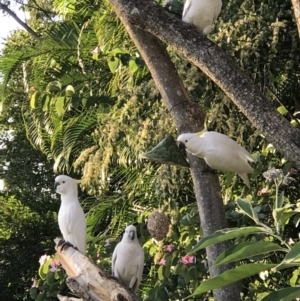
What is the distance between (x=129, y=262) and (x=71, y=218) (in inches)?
6.7

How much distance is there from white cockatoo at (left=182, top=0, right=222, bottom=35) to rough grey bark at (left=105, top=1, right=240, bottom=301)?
120mm

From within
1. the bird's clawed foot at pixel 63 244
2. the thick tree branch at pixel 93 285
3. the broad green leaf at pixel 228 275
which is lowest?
the broad green leaf at pixel 228 275

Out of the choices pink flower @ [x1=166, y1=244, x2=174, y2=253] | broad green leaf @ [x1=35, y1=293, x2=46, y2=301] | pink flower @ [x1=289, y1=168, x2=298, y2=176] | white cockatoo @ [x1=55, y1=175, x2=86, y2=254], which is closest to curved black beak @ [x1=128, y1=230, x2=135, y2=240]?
white cockatoo @ [x1=55, y1=175, x2=86, y2=254]

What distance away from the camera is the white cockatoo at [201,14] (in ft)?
3.65

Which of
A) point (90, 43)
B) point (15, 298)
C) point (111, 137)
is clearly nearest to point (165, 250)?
point (111, 137)

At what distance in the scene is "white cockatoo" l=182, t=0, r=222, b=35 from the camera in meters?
1.11

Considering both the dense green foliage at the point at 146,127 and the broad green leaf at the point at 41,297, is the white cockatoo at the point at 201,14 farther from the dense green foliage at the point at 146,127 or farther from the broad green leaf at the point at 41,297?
the broad green leaf at the point at 41,297

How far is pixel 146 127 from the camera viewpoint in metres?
1.65

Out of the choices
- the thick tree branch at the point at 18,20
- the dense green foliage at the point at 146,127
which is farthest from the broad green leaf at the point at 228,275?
the thick tree branch at the point at 18,20

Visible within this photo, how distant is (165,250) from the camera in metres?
1.64

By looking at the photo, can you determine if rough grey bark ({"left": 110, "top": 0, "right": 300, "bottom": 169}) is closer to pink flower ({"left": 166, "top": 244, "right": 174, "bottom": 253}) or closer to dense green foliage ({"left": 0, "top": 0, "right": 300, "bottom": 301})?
dense green foliage ({"left": 0, "top": 0, "right": 300, "bottom": 301})

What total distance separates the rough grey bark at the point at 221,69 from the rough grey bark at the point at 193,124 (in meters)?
0.07

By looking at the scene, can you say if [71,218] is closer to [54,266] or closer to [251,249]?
[54,266]

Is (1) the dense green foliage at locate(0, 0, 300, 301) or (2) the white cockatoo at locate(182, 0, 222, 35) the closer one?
(2) the white cockatoo at locate(182, 0, 222, 35)
